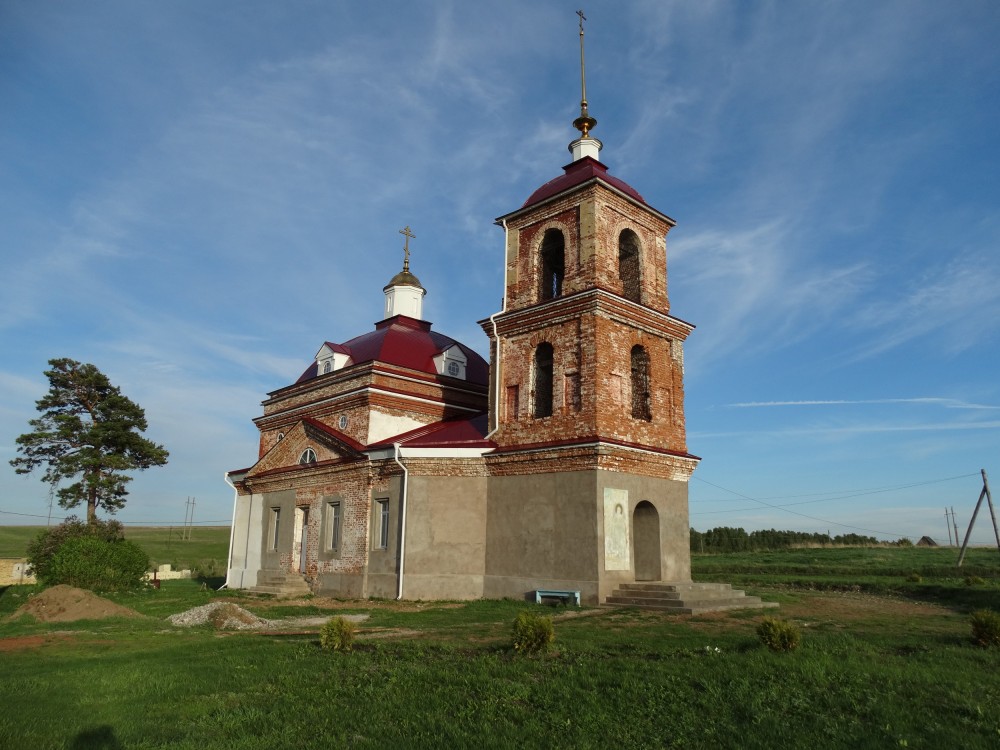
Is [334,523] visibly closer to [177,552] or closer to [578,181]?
[578,181]

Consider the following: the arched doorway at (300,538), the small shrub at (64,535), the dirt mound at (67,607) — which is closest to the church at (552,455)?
the arched doorway at (300,538)

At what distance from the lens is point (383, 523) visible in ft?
68.1

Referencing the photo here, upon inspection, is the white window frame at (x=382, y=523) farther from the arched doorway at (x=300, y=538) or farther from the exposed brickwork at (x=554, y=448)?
the arched doorway at (x=300, y=538)

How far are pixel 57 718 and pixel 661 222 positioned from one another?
19.2 metres

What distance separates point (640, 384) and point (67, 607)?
15.8 m

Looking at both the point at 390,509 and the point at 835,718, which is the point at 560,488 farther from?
the point at 835,718

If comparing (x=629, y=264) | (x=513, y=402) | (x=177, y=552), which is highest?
(x=629, y=264)

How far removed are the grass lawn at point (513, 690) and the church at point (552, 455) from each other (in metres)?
5.58

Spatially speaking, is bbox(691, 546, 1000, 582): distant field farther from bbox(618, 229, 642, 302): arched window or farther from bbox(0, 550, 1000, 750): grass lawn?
bbox(0, 550, 1000, 750): grass lawn

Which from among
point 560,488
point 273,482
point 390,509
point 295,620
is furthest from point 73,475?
point 560,488

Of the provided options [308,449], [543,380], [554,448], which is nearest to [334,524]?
[308,449]

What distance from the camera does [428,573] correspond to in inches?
755

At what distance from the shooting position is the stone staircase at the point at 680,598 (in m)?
15.7

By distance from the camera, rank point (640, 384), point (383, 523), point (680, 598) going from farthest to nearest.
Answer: point (383, 523), point (640, 384), point (680, 598)
